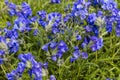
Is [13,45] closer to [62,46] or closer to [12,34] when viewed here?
[12,34]

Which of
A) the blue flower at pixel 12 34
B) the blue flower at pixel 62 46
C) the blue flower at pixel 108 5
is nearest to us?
the blue flower at pixel 62 46

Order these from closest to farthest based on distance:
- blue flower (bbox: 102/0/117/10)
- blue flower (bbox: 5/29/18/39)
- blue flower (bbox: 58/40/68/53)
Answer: blue flower (bbox: 58/40/68/53) < blue flower (bbox: 5/29/18/39) < blue flower (bbox: 102/0/117/10)

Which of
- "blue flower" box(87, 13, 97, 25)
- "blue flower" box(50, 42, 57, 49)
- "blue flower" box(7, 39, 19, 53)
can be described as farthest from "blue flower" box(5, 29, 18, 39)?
"blue flower" box(87, 13, 97, 25)

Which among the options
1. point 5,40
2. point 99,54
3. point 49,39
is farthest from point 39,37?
point 99,54

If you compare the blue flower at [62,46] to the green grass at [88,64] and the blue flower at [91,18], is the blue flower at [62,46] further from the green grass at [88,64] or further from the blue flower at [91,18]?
the blue flower at [91,18]

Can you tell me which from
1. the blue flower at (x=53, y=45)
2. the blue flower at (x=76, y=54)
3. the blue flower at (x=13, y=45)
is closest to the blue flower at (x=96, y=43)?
the blue flower at (x=76, y=54)

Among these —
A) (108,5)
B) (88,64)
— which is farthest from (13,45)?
(108,5)

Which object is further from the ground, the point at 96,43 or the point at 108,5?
the point at 108,5

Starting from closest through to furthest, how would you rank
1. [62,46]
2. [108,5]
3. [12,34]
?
[62,46] < [12,34] < [108,5]

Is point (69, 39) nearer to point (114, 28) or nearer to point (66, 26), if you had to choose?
point (66, 26)

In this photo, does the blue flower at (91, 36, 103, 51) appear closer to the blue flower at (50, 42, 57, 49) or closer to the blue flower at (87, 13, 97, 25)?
the blue flower at (87, 13, 97, 25)

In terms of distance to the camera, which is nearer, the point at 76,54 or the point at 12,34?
the point at 76,54
